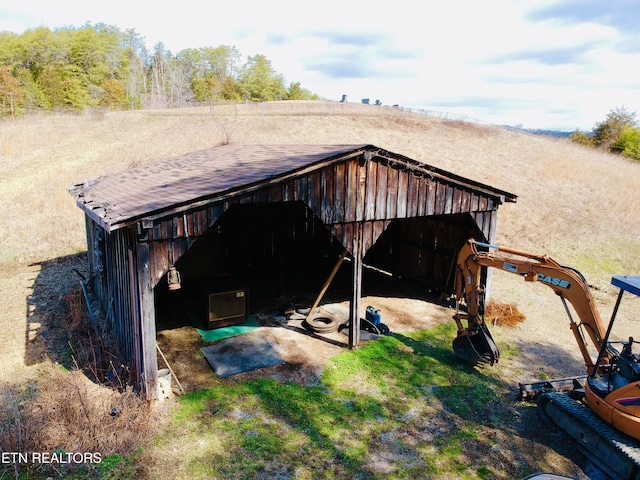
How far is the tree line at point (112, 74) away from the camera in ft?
157

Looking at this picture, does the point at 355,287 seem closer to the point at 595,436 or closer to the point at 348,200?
the point at 348,200

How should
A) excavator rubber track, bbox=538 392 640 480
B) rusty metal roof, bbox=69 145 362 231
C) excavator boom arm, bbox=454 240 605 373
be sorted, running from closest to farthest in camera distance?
excavator rubber track, bbox=538 392 640 480, excavator boom arm, bbox=454 240 605 373, rusty metal roof, bbox=69 145 362 231

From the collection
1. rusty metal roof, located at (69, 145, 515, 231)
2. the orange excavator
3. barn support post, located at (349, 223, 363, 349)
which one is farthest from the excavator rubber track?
rusty metal roof, located at (69, 145, 515, 231)

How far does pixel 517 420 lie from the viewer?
8.06 m

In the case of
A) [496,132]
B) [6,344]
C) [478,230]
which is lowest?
[6,344]

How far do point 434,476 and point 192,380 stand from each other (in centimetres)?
504

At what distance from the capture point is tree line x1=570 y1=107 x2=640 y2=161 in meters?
44.6

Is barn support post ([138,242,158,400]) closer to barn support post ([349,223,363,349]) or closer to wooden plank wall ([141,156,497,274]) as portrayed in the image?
wooden plank wall ([141,156,497,274])

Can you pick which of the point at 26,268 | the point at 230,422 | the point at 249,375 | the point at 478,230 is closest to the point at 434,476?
the point at 230,422

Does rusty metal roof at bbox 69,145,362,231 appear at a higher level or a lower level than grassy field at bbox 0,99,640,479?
higher

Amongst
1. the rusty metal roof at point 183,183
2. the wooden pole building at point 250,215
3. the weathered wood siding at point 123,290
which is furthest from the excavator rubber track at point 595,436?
the weathered wood siding at point 123,290

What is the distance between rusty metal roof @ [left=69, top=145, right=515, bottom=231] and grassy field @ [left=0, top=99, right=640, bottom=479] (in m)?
3.65

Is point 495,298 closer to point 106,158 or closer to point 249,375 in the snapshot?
point 249,375

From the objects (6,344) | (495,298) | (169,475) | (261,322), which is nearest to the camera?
(169,475)
